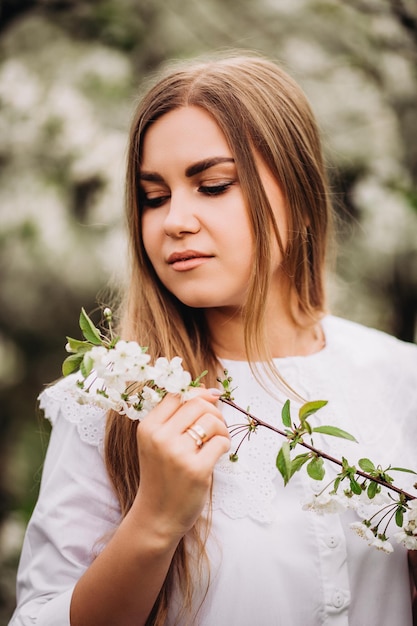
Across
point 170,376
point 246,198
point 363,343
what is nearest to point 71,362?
point 170,376

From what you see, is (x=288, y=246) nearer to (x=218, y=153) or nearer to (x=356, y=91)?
(x=218, y=153)

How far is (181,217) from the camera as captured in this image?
4.47 feet

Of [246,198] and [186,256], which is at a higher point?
[246,198]

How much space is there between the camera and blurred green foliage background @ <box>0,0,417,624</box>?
2629mm

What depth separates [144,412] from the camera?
1.08 m

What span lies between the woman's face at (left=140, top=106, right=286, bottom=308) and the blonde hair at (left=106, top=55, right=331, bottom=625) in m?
0.03

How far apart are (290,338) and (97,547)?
2.39ft

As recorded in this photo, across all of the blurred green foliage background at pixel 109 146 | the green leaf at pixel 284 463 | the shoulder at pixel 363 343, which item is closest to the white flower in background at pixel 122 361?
the green leaf at pixel 284 463

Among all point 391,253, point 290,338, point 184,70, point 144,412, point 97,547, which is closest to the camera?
point 144,412

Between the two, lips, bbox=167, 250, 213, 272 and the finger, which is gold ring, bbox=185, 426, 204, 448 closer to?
the finger

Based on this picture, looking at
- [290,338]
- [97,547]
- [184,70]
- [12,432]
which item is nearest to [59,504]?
[97,547]

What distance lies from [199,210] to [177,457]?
579 mm

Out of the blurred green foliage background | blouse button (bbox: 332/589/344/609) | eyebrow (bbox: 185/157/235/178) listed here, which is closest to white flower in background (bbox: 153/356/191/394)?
eyebrow (bbox: 185/157/235/178)

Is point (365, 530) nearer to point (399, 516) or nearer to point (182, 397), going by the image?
point (399, 516)
